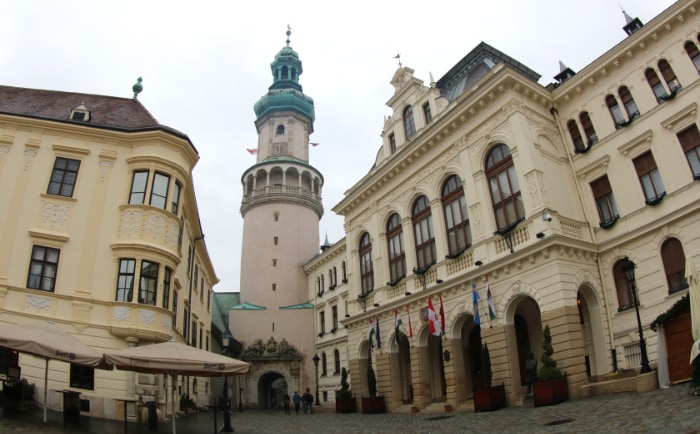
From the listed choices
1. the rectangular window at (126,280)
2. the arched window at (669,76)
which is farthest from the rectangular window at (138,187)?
the arched window at (669,76)

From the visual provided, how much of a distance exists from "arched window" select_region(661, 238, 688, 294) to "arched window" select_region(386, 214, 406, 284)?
13.4 m

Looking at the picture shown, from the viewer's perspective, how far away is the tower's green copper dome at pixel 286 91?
185ft

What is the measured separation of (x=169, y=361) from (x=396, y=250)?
18.3 meters

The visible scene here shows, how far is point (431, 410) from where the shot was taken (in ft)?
78.8

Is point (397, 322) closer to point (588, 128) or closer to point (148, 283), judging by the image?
point (148, 283)

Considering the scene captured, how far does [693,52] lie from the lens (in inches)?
757

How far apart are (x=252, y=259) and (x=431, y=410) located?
30.0 meters

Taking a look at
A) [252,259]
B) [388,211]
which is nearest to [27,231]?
[388,211]

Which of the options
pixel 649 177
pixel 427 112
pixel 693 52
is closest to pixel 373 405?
pixel 427 112

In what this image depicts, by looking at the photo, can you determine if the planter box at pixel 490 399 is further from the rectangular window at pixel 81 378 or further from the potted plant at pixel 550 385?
the rectangular window at pixel 81 378

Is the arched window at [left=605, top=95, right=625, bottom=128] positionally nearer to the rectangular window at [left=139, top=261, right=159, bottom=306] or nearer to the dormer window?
the rectangular window at [left=139, top=261, right=159, bottom=306]

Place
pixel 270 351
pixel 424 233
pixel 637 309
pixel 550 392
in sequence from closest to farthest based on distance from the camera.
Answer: pixel 637 309
pixel 550 392
pixel 424 233
pixel 270 351

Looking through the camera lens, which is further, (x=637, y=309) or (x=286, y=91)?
(x=286, y=91)

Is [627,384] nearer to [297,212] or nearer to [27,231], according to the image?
[27,231]
